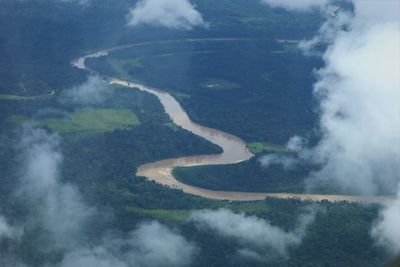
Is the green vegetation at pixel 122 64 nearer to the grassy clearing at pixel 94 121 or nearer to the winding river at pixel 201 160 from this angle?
the winding river at pixel 201 160

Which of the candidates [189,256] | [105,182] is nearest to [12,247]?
[189,256]

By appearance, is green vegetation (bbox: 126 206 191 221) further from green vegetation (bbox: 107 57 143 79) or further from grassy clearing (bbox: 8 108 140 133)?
green vegetation (bbox: 107 57 143 79)

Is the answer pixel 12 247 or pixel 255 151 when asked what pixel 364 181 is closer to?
pixel 255 151

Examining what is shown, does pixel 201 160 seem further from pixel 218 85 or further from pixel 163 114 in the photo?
pixel 218 85

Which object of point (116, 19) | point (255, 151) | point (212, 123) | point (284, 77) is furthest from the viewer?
point (116, 19)

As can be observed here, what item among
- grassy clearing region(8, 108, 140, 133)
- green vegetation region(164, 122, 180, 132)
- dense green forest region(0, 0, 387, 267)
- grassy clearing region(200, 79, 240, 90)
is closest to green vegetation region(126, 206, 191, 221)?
dense green forest region(0, 0, 387, 267)

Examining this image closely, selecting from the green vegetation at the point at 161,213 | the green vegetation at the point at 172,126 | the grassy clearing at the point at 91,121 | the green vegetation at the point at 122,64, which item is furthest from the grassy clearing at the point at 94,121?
the green vegetation at the point at 161,213
